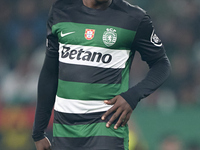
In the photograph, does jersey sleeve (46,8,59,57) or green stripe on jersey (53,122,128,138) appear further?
jersey sleeve (46,8,59,57)

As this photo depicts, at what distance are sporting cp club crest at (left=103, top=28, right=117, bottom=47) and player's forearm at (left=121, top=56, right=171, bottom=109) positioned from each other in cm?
31

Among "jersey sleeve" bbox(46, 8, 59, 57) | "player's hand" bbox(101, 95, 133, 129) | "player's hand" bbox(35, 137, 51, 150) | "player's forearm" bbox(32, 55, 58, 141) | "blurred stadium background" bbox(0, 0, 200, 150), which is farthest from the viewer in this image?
"blurred stadium background" bbox(0, 0, 200, 150)

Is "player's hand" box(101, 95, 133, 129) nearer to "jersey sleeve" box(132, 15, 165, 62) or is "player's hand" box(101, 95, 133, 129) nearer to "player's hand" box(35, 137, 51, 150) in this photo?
"jersey sleeve" box(132, 15, 165, 62)

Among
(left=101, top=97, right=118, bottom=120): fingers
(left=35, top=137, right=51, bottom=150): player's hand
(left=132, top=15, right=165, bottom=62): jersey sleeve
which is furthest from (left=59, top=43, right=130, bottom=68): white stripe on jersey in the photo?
(left=35, top=137, right=51, bottom=150): player's hand

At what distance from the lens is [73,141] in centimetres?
294

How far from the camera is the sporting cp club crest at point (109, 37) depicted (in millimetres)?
2891

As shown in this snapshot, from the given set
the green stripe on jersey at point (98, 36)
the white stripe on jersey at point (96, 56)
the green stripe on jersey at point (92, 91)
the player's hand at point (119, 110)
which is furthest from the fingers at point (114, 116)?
the green stripe on jersey at point (98, 36)

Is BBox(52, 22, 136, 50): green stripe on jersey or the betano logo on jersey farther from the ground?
BBox(52, 22, 136, 50): green stripe on jersey

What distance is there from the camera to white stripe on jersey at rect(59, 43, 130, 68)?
290 centimetres

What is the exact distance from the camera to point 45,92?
10.8ft

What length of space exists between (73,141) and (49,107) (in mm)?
494

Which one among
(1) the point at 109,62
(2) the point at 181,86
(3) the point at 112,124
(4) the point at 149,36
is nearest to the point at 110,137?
(3) the point at 112,124

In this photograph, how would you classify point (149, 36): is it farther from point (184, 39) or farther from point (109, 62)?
point (184, 39)

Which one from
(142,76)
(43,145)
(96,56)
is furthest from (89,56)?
(142,76)
